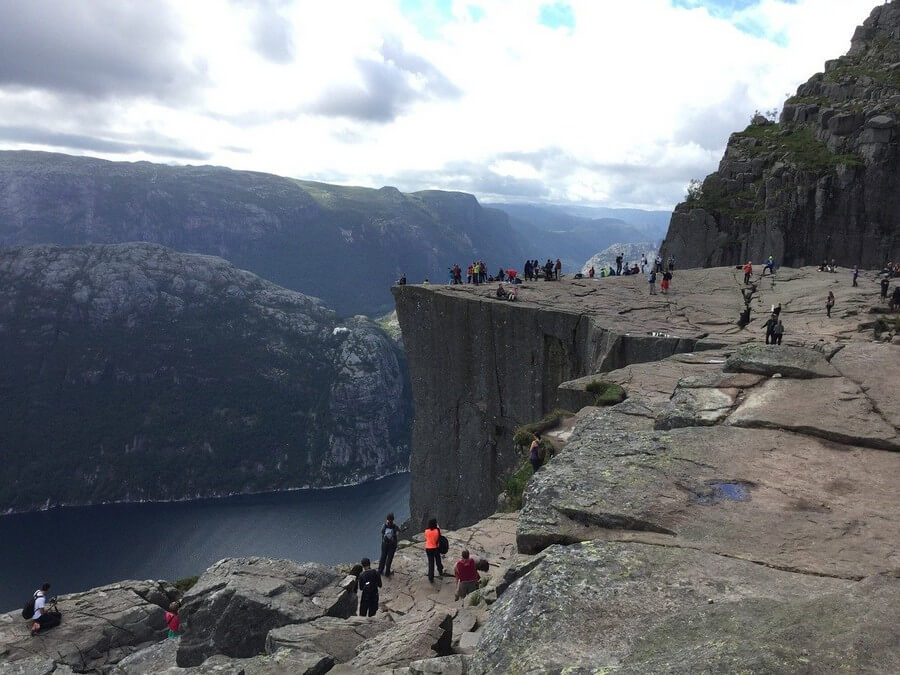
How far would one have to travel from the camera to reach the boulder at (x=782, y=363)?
15789mm

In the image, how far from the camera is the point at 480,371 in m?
35.2

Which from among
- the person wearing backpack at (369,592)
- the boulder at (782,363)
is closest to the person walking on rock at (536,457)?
the boulder at (782,363)

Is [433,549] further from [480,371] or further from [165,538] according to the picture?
[165,538]

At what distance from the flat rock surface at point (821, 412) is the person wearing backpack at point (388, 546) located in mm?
9792

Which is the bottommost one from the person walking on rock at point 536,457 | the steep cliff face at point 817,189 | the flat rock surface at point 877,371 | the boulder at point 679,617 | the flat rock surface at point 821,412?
the person walking on rock at point 536,457

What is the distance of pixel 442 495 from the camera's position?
3841cm

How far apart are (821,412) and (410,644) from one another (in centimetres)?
995

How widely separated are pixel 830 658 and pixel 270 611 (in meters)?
13.7

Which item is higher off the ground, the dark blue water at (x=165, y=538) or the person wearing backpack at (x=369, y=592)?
the person wearing backpack at (x=369, y=592)

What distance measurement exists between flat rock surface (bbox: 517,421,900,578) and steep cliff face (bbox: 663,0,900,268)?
5649 cm

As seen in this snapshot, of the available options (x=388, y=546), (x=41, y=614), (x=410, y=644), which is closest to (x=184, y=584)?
(x=41, y=614)

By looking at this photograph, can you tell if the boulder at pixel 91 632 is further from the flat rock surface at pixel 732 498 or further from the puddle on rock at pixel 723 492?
the puddle on rock at pixel 723 492

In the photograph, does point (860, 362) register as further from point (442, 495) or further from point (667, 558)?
point (442, 495)

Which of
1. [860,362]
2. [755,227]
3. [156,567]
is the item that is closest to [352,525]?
[156,567]
